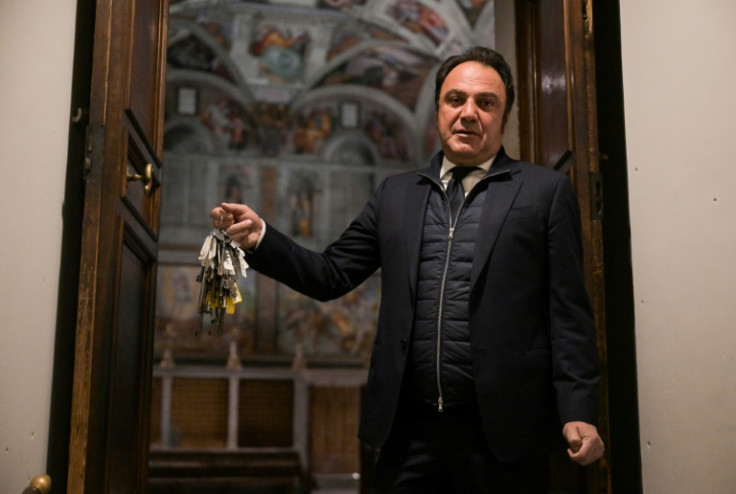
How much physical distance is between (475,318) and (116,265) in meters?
1.13

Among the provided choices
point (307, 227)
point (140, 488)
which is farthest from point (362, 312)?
point (140, 488)

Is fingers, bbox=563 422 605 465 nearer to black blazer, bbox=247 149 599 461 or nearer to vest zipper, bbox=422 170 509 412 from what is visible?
black blazer, bbox=247 149 599 461

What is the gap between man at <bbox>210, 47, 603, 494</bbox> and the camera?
9.29 ft

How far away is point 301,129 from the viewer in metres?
16.0

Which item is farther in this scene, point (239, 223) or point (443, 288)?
point (239, 223)

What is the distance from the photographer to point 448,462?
2861mm

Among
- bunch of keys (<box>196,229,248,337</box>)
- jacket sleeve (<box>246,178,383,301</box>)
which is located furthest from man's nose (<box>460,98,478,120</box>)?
bunch of keys (<box>196,229,248,337</box>)

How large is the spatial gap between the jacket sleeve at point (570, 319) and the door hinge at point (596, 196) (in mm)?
133

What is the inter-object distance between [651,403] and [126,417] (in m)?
1.86

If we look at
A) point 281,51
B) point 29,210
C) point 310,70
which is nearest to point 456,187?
point 29,210

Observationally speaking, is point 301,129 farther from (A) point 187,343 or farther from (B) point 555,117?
(B) point 555,117

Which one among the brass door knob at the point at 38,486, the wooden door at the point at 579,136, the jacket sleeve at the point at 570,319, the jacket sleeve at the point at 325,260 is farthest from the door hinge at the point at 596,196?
the brass door knob at the point at 38,486

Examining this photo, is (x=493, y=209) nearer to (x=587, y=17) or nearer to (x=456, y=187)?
(x=456, y=187)

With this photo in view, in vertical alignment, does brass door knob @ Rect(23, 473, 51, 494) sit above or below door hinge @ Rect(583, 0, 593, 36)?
below
